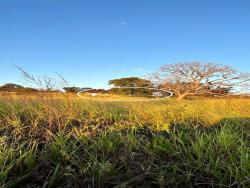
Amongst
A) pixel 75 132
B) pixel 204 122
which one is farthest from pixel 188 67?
pixel 75 132

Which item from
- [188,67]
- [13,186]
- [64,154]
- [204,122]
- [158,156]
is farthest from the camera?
[188,67]

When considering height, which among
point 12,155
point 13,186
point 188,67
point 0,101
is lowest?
point 13,186

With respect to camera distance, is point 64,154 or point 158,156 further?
point 158,156

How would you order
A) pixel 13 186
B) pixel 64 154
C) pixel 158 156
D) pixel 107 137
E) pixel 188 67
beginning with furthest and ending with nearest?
pixel 188 67
pixel 107 137
pixel 158 156
pixel 64 154
pixel 13 186

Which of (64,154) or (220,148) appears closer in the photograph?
(64,154)

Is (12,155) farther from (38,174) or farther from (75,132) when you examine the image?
(75,132)

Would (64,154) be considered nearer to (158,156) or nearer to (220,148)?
(158,156)

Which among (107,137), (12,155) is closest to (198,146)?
(107,137)

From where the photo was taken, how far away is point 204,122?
6.37 metres

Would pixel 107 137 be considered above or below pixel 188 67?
below

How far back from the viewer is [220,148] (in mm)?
4039

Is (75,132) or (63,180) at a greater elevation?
(75,132)

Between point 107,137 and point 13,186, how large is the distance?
157 centimetres

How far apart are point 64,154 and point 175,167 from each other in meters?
1.15
